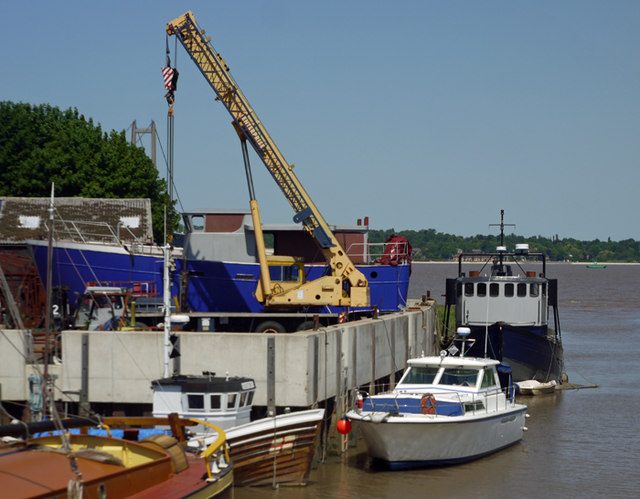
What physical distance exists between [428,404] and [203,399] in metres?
6.09

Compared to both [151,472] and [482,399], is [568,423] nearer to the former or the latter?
[482,399]

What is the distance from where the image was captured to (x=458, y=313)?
126ft

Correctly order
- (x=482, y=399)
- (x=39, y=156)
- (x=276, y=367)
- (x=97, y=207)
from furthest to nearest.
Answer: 1. (x=39, y=156)
2. (x=97, y=207)
3. (x=482, y=399)
4. (x=276, y=367)

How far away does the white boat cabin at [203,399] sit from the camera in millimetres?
19281

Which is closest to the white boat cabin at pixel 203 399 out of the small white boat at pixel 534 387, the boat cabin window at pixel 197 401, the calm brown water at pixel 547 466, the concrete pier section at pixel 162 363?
the boat cabin window at pixel 197 401

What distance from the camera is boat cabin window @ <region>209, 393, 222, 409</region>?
63.4 feet

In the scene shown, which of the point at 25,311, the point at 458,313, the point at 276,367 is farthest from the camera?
the point at 458,313

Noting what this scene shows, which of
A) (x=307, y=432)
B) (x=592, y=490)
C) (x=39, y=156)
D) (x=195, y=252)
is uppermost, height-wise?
(x=39, y=156)

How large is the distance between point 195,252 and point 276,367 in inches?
695

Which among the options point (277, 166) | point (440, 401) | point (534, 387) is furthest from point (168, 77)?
point (534, 387)

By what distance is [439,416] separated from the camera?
22.1m

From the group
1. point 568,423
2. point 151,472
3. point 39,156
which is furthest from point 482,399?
point 39,156

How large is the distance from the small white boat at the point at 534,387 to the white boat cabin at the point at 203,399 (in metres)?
18.8

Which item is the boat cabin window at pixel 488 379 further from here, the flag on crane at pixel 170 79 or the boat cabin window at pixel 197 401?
the flag on crane at pixel 170 79
